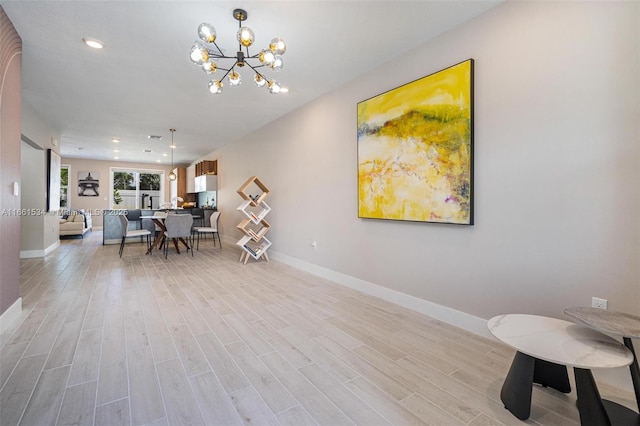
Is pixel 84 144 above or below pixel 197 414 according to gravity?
above

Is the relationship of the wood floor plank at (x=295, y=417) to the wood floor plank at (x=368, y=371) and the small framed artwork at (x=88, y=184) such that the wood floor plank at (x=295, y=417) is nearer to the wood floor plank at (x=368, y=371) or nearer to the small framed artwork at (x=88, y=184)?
the wood floor plank at (x=368, y=371)

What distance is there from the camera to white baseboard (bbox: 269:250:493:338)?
2.46m

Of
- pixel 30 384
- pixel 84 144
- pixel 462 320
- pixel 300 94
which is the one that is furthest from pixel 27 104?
pixel 462 320

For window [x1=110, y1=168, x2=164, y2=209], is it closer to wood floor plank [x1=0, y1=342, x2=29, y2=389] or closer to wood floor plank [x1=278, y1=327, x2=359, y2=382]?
wood floor plank [x1=0, y1=342, x2=29, y2=389]

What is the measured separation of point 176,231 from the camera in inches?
223

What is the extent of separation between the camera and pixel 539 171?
6.77 feet

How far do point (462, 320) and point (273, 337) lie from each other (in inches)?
65.3

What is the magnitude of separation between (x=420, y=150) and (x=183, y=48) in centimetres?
262

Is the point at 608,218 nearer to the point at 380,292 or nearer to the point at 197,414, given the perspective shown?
the point at 380,292

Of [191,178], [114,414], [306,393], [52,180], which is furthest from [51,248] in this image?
[306,393]

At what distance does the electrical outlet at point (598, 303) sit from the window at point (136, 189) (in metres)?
13.3

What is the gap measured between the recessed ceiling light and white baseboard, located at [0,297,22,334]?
257 centimetres

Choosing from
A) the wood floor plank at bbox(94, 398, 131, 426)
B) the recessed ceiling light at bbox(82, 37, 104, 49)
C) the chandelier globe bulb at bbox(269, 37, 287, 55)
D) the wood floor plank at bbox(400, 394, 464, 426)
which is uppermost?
the recessed ceiling light at bbox(82, 37, 104, 49)

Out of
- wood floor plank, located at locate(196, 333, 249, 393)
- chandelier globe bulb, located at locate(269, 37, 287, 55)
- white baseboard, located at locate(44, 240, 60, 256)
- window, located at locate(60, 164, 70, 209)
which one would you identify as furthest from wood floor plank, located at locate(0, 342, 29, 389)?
window, located at locate(60, 164, 70, 209)
